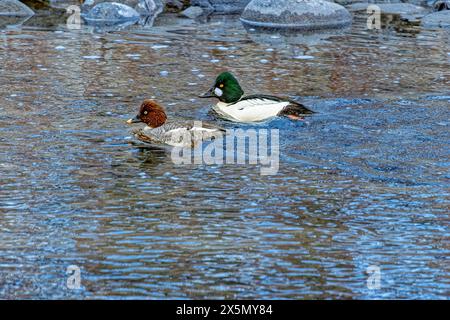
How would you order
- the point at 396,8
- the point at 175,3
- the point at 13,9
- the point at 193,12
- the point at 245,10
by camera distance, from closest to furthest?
the point at 245,10, the point at 13,9, the point at 193,12, the point at 396,8, the point at 175,3

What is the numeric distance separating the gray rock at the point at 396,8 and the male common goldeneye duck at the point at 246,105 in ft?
25.1

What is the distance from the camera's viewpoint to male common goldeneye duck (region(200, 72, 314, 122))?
10.2 metres

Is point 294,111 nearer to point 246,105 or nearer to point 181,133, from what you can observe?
point 246,105

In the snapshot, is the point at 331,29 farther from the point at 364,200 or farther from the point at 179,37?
the point at 364,200

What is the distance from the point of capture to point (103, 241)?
22.6ft

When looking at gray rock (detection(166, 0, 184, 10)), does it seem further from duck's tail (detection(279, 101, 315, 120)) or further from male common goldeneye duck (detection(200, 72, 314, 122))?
duck's tail (detection(279, 101, 315, 120))

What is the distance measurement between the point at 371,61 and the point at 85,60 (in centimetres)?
381

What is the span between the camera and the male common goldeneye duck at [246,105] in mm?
10250

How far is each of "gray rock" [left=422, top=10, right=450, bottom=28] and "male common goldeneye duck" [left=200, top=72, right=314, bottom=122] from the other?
21.6 feet

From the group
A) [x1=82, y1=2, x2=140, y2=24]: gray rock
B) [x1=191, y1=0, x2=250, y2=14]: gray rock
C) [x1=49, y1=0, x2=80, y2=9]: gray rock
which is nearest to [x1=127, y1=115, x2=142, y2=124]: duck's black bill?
[x1=82, y1=2, x2=140, y2=24]: gray rock

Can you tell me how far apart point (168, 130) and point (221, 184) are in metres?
1.46

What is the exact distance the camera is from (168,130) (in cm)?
959

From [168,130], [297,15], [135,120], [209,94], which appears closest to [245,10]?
[297,15]
